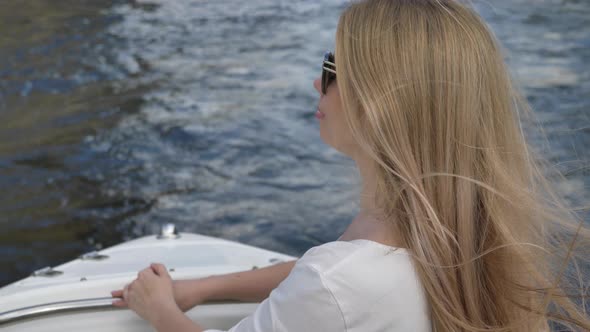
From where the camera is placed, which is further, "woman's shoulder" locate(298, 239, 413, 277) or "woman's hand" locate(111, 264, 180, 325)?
"woman's hand" locate(111, 264, 180, 325)

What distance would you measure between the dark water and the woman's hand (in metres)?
2.07

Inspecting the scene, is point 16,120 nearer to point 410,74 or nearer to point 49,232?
point 49,232

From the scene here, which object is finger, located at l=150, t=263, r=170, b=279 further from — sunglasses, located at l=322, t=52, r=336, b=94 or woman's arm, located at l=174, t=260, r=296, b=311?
sunglasses, located at l=322, t=52, r=336, b=94

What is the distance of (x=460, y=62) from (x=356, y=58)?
0.17 m

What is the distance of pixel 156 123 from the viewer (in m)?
6.63

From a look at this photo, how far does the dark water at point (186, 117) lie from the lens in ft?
16.6

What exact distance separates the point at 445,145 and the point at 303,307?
0.35 metres

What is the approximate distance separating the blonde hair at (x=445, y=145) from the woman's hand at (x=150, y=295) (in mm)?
660

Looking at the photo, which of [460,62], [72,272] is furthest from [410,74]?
[72,272]

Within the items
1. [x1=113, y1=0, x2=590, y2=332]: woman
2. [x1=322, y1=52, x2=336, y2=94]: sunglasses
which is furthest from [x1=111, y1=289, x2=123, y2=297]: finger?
[x1=322, y1=52, x2=336, y2=94]: sunglasses

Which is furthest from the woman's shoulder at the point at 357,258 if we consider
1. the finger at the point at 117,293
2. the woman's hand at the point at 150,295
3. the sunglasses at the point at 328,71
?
the finger at the point at 117,293

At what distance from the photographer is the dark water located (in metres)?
5.05

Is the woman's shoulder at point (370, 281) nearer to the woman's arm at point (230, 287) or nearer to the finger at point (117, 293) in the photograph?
the woman's arm at point (230, 287)

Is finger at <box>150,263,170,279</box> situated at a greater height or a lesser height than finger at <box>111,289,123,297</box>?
greater
